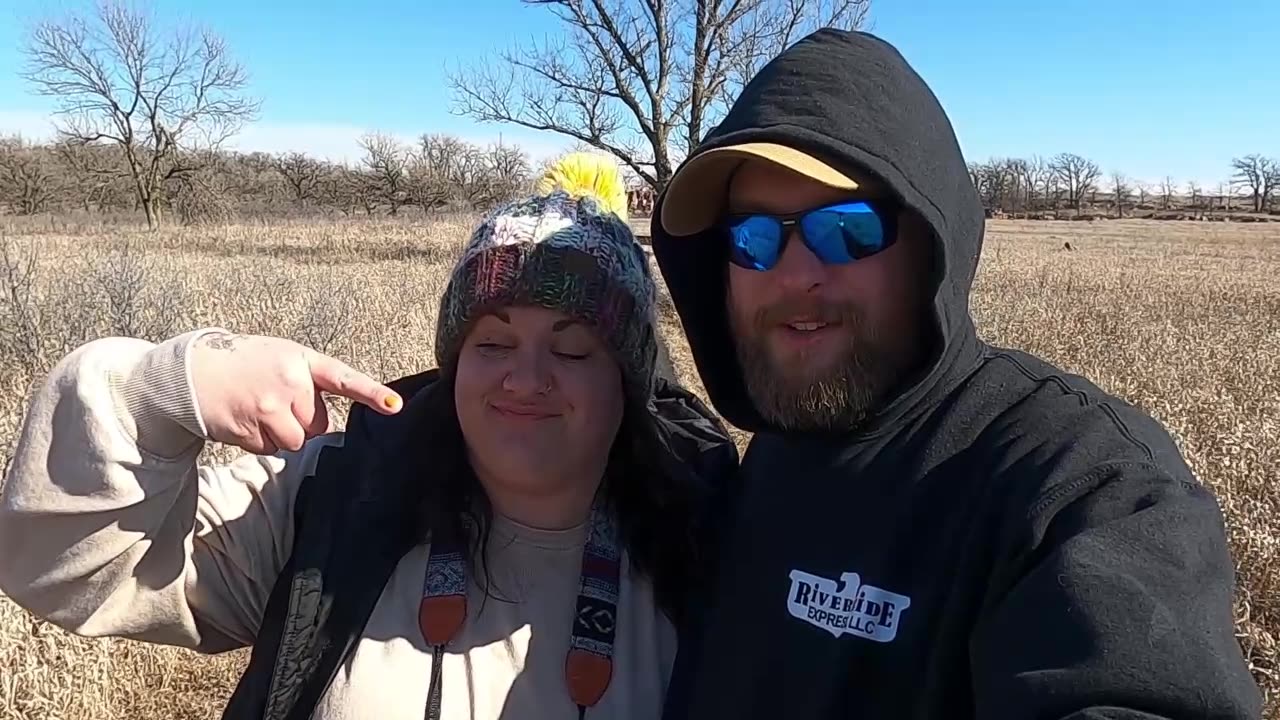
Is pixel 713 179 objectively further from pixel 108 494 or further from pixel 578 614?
pixel 108 494

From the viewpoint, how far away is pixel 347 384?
1.53 meters

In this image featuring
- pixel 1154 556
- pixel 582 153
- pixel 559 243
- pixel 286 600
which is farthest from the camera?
pixel 582 153

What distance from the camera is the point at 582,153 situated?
2.34m

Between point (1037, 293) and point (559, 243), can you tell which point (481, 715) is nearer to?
point (559, 243)

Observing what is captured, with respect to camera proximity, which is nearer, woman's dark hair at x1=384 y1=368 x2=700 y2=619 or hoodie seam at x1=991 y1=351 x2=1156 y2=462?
hoodie seam at x1=991 y1=351 x2=1156 y2=462

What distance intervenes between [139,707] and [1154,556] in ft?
11.7

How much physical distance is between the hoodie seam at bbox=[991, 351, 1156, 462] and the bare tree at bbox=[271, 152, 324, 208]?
5897cm

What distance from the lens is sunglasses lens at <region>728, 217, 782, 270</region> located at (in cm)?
173

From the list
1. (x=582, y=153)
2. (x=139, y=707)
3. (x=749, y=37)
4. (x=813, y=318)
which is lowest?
(x=139, y=707)

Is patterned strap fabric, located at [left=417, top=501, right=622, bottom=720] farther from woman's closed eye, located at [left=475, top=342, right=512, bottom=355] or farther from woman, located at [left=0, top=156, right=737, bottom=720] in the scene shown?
woman's closed eye, located at [left=475, top=342, right=512, bottom=355]

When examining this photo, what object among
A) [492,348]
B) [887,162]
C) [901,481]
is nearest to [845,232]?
[887,162]

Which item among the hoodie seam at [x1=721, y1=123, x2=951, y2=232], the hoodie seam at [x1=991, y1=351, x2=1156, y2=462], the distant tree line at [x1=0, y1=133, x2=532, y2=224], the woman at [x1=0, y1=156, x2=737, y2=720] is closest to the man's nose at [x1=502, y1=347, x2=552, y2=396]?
the woman at [x1=0, y1=156, x2=737, y2=720]

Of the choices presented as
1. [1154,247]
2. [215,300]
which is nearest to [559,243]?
[215,300]

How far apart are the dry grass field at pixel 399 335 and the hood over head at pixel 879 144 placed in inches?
103
